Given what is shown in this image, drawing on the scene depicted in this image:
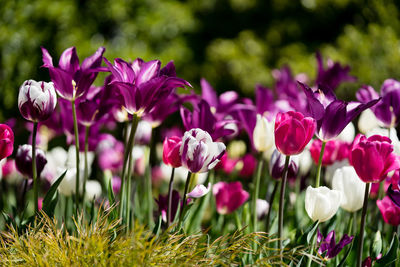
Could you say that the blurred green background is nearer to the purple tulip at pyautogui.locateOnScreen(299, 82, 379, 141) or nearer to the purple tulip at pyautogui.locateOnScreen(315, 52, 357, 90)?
the purple tulip at pyautogui.locateOnScreen(315, 52, 357, 90)

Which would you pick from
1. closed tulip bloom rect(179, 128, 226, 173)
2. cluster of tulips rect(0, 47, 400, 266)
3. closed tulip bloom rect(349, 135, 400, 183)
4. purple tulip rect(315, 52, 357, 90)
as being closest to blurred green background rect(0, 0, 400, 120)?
purple tulip rect(315, 52, 357, 90)

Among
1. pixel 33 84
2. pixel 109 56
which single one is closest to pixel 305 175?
pixel 33 84

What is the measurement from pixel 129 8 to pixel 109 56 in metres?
0.87

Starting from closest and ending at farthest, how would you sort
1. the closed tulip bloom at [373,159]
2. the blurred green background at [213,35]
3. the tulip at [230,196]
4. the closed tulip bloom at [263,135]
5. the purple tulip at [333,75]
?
the closed tulip bloom at [373,159] < the closed tulip bloom at [263,135] < the tulip at [230,196] < the purple tulip at [333,75] < the blurred green background at [213,35]

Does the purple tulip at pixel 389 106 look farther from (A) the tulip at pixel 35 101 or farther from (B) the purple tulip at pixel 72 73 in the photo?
(A) the tulip at pixel 35 101

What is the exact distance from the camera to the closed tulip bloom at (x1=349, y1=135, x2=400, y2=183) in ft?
3.86

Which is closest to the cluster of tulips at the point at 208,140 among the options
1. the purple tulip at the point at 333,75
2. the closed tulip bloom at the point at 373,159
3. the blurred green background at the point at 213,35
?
the closed tulip bloom at the point at 373,159

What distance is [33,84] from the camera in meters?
1.29

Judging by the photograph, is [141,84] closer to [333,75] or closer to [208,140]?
[208,140]

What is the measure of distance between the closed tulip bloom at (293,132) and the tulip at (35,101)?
66 cm

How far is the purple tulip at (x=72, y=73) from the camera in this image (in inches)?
53.2

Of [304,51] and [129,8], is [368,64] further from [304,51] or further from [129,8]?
[129,8]

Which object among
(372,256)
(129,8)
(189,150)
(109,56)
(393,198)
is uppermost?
(129,8)

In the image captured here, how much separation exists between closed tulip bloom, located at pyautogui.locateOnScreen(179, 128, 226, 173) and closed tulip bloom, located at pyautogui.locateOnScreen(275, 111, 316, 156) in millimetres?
167
